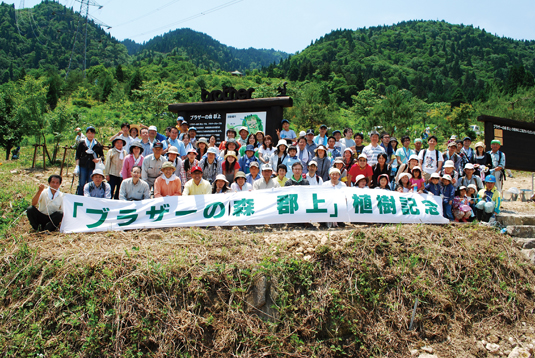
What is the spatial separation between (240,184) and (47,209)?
12.4 feet

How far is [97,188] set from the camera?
6840 millimetres

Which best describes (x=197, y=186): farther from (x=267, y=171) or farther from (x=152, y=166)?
(x=267, y=171)

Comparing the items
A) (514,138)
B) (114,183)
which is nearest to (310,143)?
(114,183)

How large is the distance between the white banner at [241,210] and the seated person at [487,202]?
1.45 meters

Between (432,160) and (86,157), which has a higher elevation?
(86,157)

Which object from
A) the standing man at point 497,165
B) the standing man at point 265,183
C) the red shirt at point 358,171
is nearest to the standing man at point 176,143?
the standing man at point 265,183

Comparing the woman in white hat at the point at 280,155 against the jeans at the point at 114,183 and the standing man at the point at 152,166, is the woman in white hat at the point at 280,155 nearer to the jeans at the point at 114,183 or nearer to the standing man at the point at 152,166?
the standing man at the point at 152,166

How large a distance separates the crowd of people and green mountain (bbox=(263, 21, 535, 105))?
55.2 metres

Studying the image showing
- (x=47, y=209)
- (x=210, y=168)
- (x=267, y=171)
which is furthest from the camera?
(x=210, y=168)

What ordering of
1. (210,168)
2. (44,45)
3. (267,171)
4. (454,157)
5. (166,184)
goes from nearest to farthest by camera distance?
(166,184)
(267,171)
(210,168)
(454,157)
(44,45)

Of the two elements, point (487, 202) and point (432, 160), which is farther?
point (432, 160)

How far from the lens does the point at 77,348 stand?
15.7 feet

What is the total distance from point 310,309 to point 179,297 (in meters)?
2.12

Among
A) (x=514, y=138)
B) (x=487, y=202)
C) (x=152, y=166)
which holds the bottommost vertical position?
(x=487, y=202)
